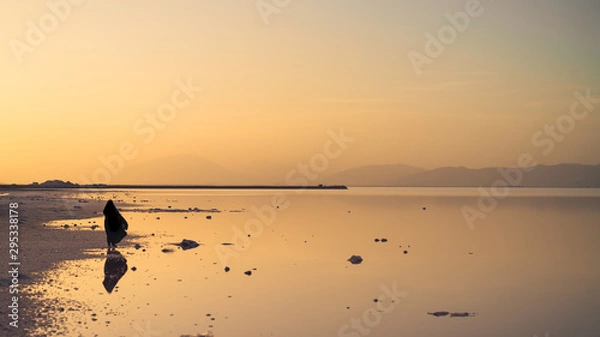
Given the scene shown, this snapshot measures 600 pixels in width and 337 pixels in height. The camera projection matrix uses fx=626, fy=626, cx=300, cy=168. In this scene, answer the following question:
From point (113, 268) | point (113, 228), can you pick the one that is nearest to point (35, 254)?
point (113, 228)

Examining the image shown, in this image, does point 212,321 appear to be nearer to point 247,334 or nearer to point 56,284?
point 247,334

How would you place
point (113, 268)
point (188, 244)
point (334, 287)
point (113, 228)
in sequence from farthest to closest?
point (188, 244) < point (113, 228) < point (113, 268) < point (334, 287)

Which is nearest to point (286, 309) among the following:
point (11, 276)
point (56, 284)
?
point (56, 284)

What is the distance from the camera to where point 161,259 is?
75.7 ft

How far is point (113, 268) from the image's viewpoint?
20.7 meters

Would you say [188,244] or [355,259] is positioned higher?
[188,244]

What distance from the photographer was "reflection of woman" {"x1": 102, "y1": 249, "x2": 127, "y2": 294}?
1775cm

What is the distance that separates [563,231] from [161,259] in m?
25.1

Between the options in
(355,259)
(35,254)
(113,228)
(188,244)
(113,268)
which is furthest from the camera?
(188,244)

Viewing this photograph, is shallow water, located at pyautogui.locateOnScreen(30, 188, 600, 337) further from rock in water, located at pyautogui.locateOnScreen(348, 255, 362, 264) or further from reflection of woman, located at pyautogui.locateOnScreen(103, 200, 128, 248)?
reflection of woman, located at pyautogui.locateOnScreen(103, 200, 128, 248)

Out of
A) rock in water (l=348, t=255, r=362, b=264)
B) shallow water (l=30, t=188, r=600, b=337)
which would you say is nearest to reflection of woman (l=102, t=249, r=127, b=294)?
shallow water (l=30, t=188, r=600, b=337)

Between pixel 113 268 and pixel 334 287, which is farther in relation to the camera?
pixel 113 268

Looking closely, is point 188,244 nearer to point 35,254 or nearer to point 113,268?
point 35,254

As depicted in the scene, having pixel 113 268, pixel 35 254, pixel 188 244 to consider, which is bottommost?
pixel 113 268
